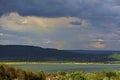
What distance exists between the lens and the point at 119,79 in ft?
307

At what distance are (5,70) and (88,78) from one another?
86.1ft

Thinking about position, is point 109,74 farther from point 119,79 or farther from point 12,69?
point 12,69

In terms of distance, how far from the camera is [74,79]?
8619 centimetres

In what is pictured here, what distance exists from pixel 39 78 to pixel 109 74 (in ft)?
120

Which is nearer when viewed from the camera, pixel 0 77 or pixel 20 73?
pixel 0 77

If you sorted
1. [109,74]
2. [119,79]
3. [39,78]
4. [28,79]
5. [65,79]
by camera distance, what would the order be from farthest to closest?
[109,74] < [119,79] < [65,79] < [39,78] < [28,79]

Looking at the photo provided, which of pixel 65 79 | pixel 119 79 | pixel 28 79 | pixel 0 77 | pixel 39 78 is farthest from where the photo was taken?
pixel 119 79

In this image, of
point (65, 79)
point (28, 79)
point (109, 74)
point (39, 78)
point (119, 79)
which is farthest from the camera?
point (109, 74)

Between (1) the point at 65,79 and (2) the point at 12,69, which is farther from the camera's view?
(1) the point at 65,79

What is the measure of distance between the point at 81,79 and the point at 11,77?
69.9 ft

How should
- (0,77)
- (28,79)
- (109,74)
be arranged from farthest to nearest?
1. (109,74)
2. (28,79)
3. (0,77)

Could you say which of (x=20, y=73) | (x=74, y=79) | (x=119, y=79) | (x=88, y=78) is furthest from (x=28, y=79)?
(x=119, y=79)

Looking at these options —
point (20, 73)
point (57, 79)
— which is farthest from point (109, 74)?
point (20, 73)

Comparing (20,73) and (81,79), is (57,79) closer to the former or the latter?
(81,79)
